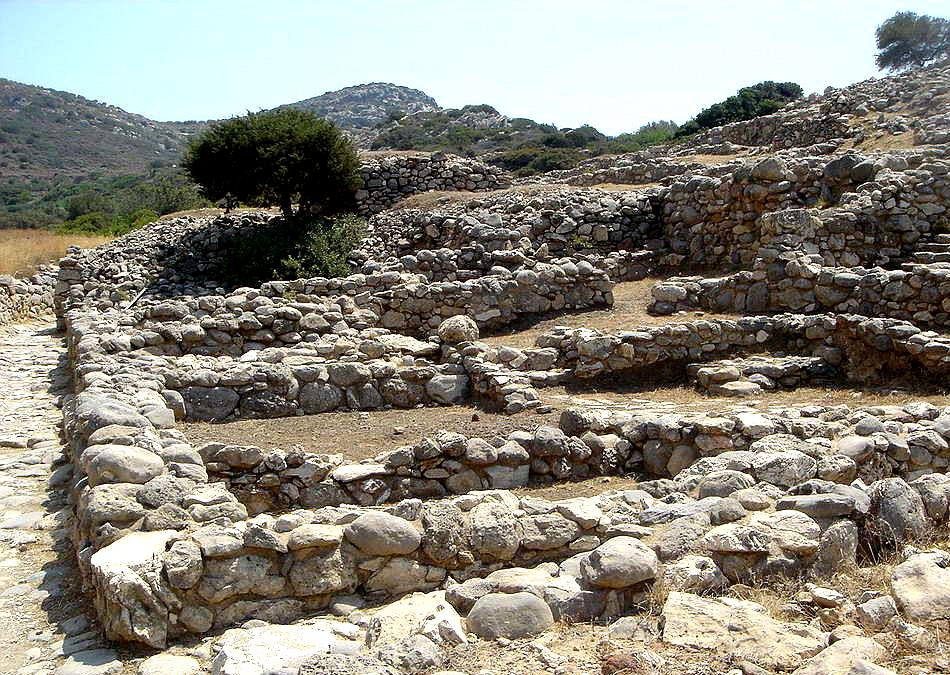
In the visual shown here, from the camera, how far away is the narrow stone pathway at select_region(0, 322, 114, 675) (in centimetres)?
407

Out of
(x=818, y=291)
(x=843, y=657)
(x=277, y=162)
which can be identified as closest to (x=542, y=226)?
(x=818, y=291)

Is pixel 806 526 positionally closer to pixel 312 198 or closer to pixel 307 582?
pixel 307 582

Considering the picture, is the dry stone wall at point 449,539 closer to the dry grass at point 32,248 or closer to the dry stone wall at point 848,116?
the dry stone wall at point 848,116

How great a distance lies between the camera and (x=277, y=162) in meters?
19.9

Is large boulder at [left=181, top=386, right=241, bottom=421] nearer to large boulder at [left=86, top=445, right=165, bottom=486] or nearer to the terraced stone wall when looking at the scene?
large boulder at [left=86, top=445, right=165, bottom=486]

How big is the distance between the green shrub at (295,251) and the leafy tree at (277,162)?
1157mm

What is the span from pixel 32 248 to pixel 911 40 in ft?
123

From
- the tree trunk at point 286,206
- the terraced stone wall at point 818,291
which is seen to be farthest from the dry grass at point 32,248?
the terraced stone wall at point 818,291

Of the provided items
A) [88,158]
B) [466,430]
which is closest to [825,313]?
[466,430]

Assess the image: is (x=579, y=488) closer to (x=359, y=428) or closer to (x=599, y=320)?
(x=359, y=428)

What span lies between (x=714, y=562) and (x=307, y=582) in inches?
83.2

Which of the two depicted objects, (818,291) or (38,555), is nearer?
(38,555)

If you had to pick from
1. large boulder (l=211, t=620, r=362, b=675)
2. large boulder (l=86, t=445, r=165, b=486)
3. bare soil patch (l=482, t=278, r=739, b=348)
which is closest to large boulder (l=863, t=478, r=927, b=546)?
large boulder (l=211, t=620, r=362, b=675)

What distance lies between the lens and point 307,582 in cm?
423
